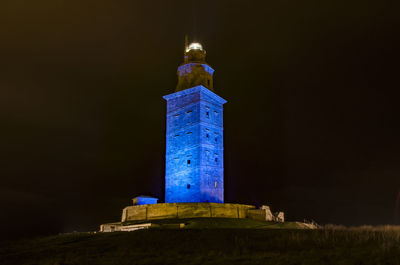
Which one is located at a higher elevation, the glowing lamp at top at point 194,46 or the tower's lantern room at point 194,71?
the glowing lamp at top at point 194,46

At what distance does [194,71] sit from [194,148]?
8.52m

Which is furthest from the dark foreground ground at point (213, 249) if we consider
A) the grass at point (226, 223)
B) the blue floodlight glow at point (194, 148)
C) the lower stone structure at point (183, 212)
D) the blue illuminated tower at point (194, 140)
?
the blue illuminated tower at point (194, 140)

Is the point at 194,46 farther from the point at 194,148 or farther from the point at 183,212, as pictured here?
the point at 183,212

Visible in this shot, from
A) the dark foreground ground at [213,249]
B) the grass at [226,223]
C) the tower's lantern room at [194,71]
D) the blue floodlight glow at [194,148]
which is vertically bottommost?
the dark foreground ground at [213,249]

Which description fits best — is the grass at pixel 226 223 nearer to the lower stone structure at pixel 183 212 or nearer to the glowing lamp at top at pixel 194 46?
the lower stone structure at pixel 183 212

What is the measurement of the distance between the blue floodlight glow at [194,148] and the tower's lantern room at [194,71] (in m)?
1.54

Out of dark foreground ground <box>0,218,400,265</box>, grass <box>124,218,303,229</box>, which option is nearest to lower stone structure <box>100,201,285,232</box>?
grass <box>124,218,303,229</box>

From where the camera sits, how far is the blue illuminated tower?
32531mm

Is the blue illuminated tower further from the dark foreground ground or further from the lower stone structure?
the dark foreground ground

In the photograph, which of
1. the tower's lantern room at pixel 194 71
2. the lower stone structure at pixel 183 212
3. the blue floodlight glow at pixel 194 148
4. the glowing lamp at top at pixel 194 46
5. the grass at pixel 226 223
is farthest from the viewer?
the glowing lamp at top at pixel 194 46

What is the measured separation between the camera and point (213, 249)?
14070mm

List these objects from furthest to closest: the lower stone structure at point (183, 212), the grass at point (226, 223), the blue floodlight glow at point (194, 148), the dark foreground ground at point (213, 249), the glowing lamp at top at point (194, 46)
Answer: the glowing lamp at top at point (194, 46) → the blue floodlight glow at point (194, 148) → the lower stone structure at point (183, 212) → the grass at point (226, 223) → the dark foreground ground at point (213, 249)

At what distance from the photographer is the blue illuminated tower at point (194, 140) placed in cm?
3253

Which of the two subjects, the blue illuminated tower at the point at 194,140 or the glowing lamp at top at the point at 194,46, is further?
the glowing lamp at top at the point at 194,46
